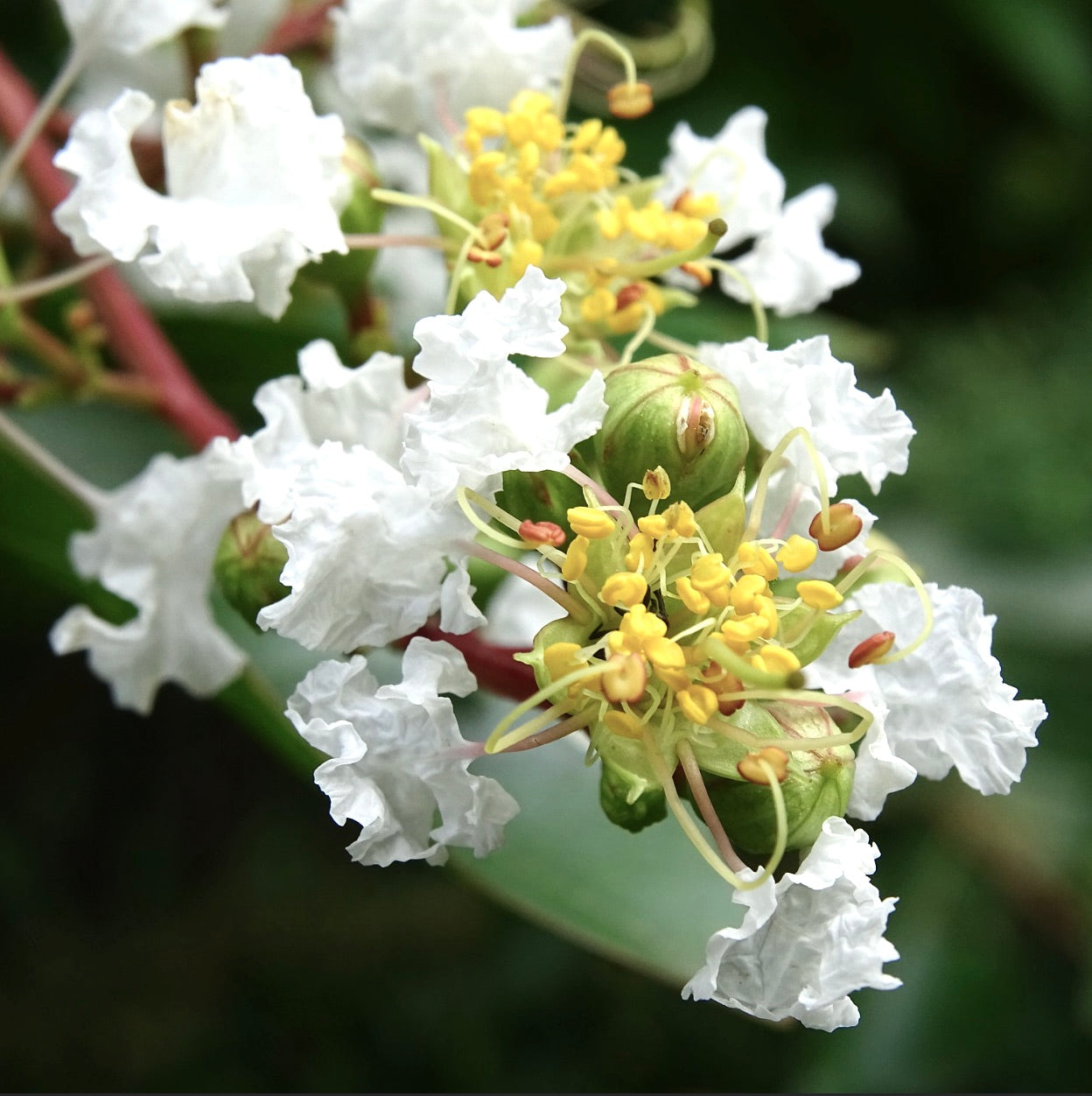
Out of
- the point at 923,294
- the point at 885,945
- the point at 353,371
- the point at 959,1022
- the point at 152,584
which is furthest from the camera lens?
the point at 923,294

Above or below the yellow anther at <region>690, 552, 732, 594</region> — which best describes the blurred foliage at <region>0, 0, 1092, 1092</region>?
below

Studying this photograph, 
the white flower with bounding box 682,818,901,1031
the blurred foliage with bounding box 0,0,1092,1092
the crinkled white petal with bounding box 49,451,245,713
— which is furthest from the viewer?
the blurred foliage with bounding box 0,0,1092,1092

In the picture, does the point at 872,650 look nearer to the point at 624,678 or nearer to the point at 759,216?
the point at 624,678

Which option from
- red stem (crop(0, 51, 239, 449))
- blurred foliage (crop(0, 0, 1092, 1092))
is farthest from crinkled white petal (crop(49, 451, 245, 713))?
blurred foliage (crop(0, 0, 1092, 1092))

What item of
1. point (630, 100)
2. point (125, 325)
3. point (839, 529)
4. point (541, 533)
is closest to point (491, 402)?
point (541, 533)

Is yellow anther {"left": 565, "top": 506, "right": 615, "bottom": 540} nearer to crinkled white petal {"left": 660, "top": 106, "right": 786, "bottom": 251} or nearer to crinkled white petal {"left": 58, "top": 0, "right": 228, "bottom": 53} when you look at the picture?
crinkled white petal {"left": 660, "top": 106, "right": 786, "bottom": 251}

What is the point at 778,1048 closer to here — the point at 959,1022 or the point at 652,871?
the point at 959,1022

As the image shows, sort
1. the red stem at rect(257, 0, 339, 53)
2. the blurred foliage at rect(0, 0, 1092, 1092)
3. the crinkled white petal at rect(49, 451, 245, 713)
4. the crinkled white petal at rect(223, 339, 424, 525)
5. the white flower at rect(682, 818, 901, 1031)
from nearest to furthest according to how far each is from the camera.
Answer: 1. the white flower at rect(682, 818, 901, 1031)
2. the crinkled white petal at rect(223, 339, 424, 525)
3. the crinkled white petal at rect(49, 451, 245, 713)
4. the red stem at rect(257, 0, 339, 53)
5. the blurred foliage at rect(0, 0, 1092, 1092)

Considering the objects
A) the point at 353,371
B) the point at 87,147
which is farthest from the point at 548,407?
the point at 87,147
